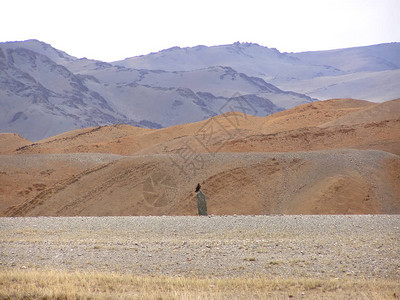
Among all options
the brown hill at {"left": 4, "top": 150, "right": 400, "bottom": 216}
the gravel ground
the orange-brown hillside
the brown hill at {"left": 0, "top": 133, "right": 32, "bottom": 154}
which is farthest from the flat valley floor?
the brown hill at {"left": 0, "top": 133, "right": 32, "bottom": 154}

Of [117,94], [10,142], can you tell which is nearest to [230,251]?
[10,142]

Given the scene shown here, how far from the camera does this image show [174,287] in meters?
8.58

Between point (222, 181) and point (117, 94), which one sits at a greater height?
point (117, 94)

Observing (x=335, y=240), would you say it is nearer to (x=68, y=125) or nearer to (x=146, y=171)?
(x=146, y=171)

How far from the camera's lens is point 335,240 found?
38.9 feet

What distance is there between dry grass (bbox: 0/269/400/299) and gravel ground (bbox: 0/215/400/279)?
26.1 inches

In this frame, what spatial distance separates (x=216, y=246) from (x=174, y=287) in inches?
120

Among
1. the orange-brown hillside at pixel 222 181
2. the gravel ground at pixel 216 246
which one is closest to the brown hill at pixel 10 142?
the orange-brown hillside at pixel 222 181

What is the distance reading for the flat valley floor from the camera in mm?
8930

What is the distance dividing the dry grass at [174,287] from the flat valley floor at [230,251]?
3cm

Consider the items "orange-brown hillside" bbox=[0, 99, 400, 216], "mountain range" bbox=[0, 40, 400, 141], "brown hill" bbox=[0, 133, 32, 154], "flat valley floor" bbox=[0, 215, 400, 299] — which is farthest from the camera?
"mountain range" bbox=[0, 40, 400, 141]

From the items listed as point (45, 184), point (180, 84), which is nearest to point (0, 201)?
point (45, 184)

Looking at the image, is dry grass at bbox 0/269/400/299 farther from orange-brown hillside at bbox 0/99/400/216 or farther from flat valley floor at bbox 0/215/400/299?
orange-brown hillside at bbox 0/99/400/216

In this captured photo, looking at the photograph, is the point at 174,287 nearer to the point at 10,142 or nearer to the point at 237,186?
the point at 237,186
